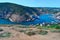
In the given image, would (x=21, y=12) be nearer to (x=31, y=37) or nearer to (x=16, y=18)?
(x=16, y=18)

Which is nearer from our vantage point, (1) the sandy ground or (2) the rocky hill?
(1) the sandy ground

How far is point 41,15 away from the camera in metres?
2.18

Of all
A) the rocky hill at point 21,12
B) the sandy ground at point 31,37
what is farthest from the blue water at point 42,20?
the sandy ground at point 31,37

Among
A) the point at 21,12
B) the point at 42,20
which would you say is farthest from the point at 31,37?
the point at 21,12

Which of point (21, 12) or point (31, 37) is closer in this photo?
point (31, 37)

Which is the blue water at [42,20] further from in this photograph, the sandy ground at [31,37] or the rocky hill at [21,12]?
the sandy ground at [31,37]

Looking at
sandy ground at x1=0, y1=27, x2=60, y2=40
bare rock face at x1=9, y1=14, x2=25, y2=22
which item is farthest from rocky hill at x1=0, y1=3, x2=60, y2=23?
sandy ground at x1=0, y1=27, x2=60, y2=40

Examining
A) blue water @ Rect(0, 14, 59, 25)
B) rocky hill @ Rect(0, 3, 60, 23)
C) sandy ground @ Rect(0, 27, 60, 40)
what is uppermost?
rocky hill @ Rect(0, 3, 60, 23)

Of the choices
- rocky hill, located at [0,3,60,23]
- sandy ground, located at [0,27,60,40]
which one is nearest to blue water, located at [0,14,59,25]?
rocky hill, located at [0,3,60,23]

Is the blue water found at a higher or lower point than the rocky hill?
lower

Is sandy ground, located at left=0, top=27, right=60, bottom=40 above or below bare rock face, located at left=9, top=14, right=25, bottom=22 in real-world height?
below

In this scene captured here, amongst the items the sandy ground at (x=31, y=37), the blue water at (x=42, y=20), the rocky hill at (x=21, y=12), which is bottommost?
the sandy ground at (x=31, y=37)

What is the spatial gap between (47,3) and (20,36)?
0.73 metres

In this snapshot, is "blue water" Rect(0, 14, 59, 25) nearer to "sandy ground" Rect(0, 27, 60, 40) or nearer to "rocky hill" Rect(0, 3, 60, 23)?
"rocky hill" Rect(0, 3, 60, 23)
